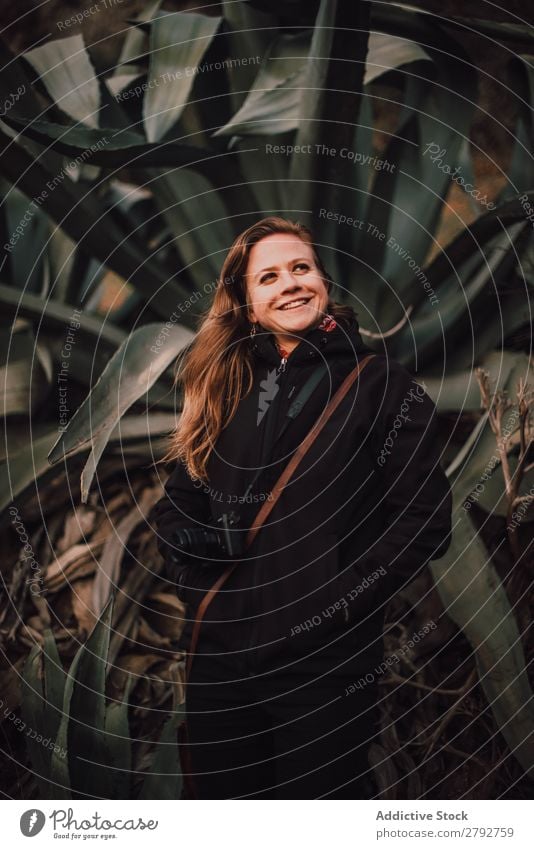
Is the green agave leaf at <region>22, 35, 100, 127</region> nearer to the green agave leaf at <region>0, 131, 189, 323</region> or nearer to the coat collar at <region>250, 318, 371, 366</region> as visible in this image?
the green agave leaf at <region>0, 131, 189, 323</region>

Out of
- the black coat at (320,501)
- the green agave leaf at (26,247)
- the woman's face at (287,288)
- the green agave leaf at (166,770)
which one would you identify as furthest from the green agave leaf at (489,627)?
the green agave leaf at (26,247)

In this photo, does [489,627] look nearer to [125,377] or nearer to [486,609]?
[486,609]

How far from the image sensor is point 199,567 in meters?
2.57

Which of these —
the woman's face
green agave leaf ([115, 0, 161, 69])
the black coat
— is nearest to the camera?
the black coat

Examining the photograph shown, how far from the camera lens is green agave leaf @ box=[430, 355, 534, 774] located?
272cm

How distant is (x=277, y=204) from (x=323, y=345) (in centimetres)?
49

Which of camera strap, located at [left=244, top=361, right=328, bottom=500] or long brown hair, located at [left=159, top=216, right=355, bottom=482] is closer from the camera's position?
camera strap, located at [left=244, top=361, right=328, bottom=500]

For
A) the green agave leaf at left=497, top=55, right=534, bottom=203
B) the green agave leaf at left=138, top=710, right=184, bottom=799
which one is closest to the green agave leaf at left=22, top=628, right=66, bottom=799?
the green agave leaf at left=138, top=710, right=184, bottom=799

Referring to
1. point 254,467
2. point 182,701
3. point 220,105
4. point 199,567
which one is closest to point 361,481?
point 254,467

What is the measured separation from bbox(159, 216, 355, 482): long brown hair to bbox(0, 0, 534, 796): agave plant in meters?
0.11

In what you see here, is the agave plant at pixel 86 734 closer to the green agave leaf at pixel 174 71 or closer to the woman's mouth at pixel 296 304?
the woman's mouth at pixel 296 304

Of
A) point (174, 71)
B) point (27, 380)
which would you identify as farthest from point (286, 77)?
point (27, 380)

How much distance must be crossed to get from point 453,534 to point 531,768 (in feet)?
2.05
